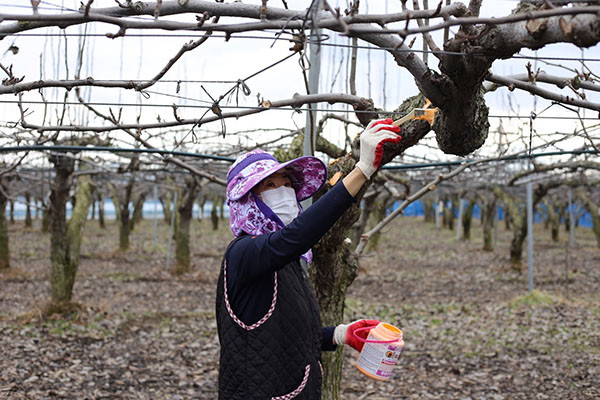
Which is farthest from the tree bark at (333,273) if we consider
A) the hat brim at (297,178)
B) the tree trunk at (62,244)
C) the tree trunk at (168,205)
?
the tree trunk at (168,205)

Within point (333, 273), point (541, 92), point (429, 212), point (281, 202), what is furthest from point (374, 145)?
point (429, 212)

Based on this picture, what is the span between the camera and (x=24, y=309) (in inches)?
347

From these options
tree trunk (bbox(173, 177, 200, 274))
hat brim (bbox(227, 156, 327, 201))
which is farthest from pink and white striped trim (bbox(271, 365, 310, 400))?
tree trunk (bbox(173, 177, 200, 274))

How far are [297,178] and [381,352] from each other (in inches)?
32.5

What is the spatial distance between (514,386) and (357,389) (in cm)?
153

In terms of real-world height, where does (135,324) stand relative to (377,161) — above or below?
below

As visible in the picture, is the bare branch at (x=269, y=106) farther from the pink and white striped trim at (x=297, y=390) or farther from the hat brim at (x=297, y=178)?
the pink and white striped trim at (x=297, y=390)

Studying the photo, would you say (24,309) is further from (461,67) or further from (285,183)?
(461,67)

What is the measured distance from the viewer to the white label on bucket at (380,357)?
8.16ft

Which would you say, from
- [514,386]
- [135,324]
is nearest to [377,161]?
[514,386]

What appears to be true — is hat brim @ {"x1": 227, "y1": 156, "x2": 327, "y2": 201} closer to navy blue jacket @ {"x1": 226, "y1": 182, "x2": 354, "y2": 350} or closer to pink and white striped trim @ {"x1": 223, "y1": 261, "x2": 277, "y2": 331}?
navy blue jacket @ {"x1": 226, "y1": 182, "x2": 354, "y2": 350}

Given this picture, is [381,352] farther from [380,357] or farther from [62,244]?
[62,244]

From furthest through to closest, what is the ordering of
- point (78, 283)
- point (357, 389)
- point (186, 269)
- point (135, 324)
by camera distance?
point (186, 269) < point (78, 283) < point (135, 324) < point (357, 389)

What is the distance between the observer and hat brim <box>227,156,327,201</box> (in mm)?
2248
